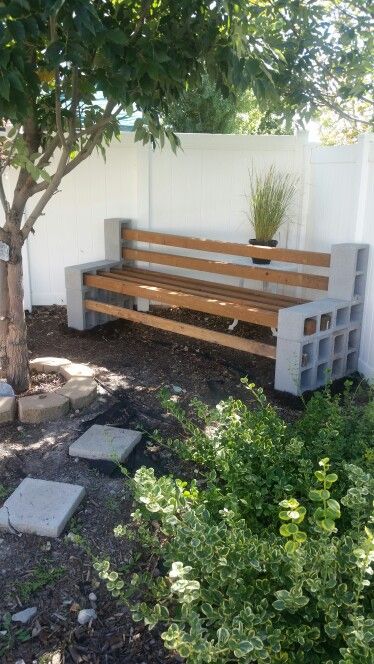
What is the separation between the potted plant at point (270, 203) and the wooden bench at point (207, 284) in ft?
1.83

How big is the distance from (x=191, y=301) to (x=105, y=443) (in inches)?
71.9

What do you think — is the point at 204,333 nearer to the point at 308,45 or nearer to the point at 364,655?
the point at 308,45

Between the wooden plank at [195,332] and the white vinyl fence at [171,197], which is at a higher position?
the white vinyl fence at [171,197]

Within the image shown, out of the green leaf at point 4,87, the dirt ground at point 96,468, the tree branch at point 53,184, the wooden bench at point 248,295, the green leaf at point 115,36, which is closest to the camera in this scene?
the dirt ground at point 96,468

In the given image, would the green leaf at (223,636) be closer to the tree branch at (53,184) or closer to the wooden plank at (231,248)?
the tree branch at (53,184)

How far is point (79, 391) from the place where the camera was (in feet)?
13.7

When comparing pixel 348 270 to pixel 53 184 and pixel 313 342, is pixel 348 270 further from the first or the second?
pixel 53 184

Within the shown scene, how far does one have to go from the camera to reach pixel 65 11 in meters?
2.65

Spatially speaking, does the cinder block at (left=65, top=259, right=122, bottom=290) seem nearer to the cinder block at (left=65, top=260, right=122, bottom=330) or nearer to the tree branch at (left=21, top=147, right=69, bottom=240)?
the cinder block at (left=65, top=260, right=122, bottom=330)

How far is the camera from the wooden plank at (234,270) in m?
4.93

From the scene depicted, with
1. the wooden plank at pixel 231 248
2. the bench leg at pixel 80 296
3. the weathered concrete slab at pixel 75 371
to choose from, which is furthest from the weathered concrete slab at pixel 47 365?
the wooden plank at pixel 231 248

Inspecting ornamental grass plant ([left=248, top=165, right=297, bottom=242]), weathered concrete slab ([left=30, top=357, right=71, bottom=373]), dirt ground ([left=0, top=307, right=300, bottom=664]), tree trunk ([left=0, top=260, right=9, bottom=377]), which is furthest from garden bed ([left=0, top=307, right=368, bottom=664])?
ornamental grass plant ([left=248, top=165, right=297, bottom=242])

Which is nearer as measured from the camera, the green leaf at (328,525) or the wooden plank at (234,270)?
the green leaf at (328,525)

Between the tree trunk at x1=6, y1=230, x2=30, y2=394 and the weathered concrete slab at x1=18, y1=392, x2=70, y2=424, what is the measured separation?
29 cm
